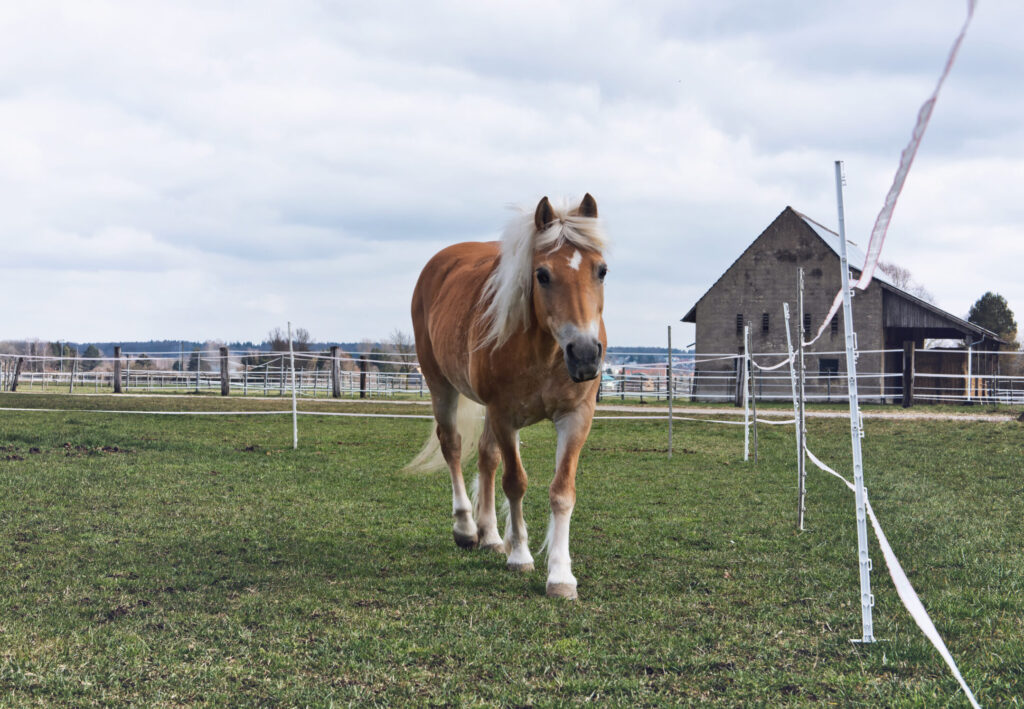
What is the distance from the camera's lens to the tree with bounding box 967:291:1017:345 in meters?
46.4

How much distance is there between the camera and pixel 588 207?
4070mm

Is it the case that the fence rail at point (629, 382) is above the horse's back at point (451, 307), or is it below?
below

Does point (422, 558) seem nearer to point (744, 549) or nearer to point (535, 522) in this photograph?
point (535, 522)

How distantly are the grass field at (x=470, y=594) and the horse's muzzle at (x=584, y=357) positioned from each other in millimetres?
1063

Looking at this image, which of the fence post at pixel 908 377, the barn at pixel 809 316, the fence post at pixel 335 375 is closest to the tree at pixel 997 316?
the barn at pixel 809 316

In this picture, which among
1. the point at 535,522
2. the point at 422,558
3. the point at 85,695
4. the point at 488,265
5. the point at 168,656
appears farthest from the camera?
the point at 535,522

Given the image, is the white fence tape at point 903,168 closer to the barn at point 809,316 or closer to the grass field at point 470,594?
the grass field at point 470,594

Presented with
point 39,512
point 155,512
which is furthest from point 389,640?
point 39,512

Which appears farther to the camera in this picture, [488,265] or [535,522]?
[535,522]

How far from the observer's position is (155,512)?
5934mm

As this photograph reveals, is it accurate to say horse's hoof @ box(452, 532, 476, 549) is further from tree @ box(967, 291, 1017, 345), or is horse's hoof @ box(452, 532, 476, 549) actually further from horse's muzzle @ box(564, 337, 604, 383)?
tree @ box(967, 291, 1017, 345)

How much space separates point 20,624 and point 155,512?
2.78 meters

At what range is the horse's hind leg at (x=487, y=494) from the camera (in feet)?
16.2

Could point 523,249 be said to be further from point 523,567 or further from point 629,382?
point 629,382
